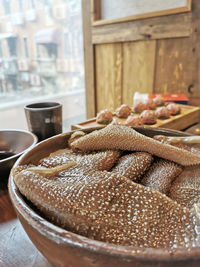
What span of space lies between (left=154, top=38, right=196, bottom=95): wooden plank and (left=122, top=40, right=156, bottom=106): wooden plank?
0.06m

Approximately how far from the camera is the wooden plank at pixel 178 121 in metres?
1.16

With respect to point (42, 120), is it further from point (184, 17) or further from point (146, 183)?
point (184, 17)

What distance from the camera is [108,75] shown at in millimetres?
2303

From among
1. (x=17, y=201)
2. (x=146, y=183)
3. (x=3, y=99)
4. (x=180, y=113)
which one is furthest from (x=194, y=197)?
(x=3, y=99)

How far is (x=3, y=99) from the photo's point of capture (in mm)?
2410

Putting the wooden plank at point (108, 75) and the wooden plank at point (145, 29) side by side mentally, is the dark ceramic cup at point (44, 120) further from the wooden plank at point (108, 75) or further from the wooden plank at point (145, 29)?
the wooden plank at point (108, 75)

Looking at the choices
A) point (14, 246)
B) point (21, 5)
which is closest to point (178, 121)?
point (14, 246)

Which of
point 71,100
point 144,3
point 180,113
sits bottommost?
point 71,100

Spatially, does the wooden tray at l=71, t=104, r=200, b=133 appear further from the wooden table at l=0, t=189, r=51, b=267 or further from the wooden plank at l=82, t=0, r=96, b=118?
the wooden plank at l=82, t=0, r=96, b=118

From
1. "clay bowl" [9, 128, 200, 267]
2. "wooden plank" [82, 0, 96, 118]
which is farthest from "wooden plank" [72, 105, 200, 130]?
"wooden plank" [82, 0, 96, 118]

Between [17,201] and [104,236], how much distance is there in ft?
0.41

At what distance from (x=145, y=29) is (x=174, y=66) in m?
0.40

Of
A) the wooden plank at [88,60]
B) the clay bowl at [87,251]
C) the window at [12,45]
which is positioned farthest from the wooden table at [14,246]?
the window at [12,45]

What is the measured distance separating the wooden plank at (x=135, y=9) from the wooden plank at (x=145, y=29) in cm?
4
